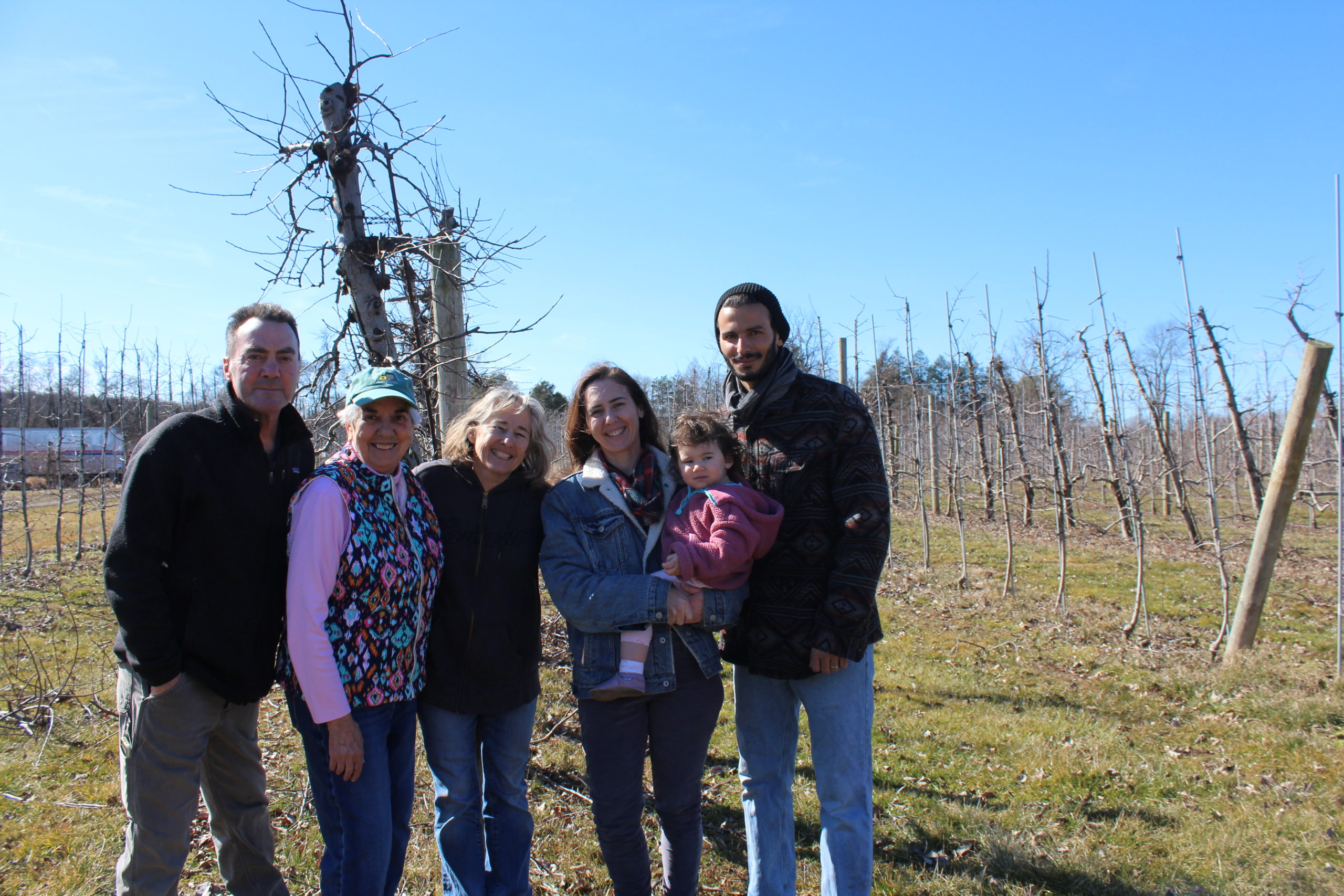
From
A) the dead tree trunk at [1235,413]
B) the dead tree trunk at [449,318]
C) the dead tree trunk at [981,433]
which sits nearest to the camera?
the dead tree trunk at [449,318]

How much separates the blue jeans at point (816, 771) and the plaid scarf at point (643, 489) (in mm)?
681

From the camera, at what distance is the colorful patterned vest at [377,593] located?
7.34ft

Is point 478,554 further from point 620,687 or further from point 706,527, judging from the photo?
point 706,527

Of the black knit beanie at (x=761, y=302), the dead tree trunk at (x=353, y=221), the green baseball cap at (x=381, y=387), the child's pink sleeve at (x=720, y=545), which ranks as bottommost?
the child's pink sleeve at (x=720, y=545)

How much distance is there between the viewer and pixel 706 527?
7.93 ft

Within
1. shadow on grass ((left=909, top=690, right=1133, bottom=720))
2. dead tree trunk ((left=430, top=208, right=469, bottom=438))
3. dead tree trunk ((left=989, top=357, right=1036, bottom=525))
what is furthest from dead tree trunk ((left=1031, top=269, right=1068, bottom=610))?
dead tree trunk ((left=430, top=208, right=469, bottom=438))

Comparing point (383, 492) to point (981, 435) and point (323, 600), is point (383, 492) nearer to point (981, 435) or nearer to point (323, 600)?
point (323, 600)

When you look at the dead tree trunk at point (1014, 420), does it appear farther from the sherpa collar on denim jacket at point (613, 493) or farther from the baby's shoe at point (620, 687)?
the baby's shoe at point (620, 687)

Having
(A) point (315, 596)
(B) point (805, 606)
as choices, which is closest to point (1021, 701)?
(B) point (805, 606)

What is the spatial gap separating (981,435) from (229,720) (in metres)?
18.3

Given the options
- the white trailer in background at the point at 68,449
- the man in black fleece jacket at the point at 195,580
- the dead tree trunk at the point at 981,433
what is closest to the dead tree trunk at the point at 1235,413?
the dead tree trunk at the point at 981,433

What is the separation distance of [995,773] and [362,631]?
420cm

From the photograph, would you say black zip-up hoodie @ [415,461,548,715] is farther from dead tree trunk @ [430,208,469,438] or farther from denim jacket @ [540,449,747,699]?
dead tree trunk @ [430,208,469,438]

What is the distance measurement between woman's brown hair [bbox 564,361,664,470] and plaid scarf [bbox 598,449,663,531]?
110 mm
